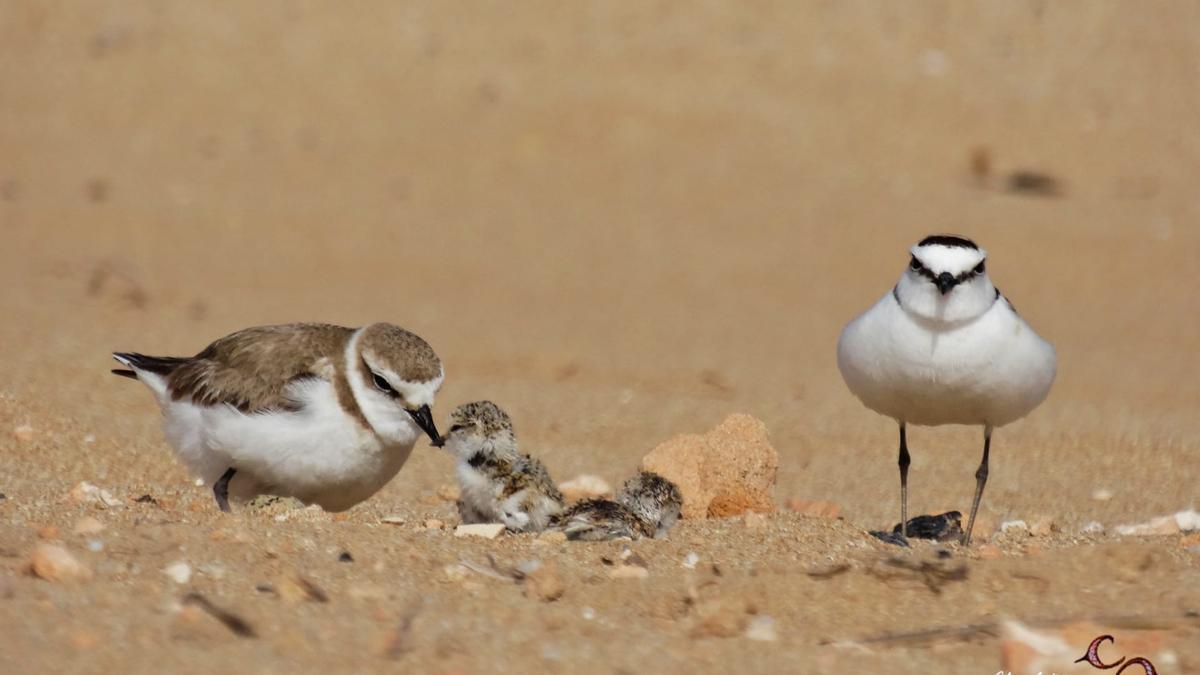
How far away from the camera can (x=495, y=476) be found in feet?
19.8

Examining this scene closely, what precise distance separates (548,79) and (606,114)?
2.40 feet

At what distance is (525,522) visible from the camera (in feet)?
19.4

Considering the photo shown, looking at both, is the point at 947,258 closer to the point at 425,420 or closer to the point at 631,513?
the point at 631,513

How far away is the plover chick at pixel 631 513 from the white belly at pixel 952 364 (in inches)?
31.1

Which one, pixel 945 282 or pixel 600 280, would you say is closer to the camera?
pixel 945 282

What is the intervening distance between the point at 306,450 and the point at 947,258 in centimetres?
222

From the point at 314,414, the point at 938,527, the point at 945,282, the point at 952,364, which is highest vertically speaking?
the point at 945,282

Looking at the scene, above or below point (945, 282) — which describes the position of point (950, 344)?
below

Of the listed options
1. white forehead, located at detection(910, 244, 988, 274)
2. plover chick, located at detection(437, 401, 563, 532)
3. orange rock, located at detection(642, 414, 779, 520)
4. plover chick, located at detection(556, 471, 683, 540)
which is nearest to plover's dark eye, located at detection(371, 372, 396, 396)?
plover chick, located at detection(437, 401, 563, 532)

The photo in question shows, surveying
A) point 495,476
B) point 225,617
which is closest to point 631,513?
point 495,476

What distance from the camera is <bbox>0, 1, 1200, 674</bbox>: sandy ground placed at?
432cm

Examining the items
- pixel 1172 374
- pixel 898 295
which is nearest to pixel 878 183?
pixel 1172 374

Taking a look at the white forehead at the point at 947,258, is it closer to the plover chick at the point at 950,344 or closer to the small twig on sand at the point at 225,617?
the plover chick at the point at 950,344

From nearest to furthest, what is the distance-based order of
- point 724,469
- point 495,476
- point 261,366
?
point 261,366 < point 495,476 < point 724,469
